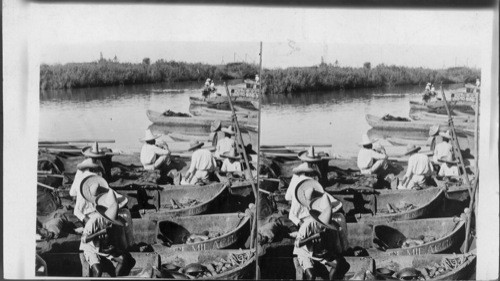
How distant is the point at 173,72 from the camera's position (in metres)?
3.18

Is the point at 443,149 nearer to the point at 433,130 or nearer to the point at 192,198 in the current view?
the point at 433,130

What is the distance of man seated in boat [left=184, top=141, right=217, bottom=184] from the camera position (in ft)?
10.4

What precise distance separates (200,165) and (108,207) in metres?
0.40

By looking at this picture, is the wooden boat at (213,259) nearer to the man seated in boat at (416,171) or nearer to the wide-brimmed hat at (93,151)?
the wide-brimmed hat at (93,151)

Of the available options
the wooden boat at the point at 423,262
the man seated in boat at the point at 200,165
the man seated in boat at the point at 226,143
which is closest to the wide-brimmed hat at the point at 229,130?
the man seated in boat at the point at 226,143

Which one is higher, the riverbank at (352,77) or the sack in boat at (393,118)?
the riverbank at (352,77)

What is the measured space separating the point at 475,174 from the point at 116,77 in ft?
4.85

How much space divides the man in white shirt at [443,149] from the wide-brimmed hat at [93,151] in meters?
1.32

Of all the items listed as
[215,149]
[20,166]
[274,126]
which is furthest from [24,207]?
[274,126]

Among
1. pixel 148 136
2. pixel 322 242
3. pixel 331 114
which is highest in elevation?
pixel 331 114

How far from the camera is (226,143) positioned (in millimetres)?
3168

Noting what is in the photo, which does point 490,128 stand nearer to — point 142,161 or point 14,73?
point 142,161

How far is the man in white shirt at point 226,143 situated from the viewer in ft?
10.4

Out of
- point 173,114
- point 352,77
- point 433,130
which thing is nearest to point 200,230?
point 173,114
